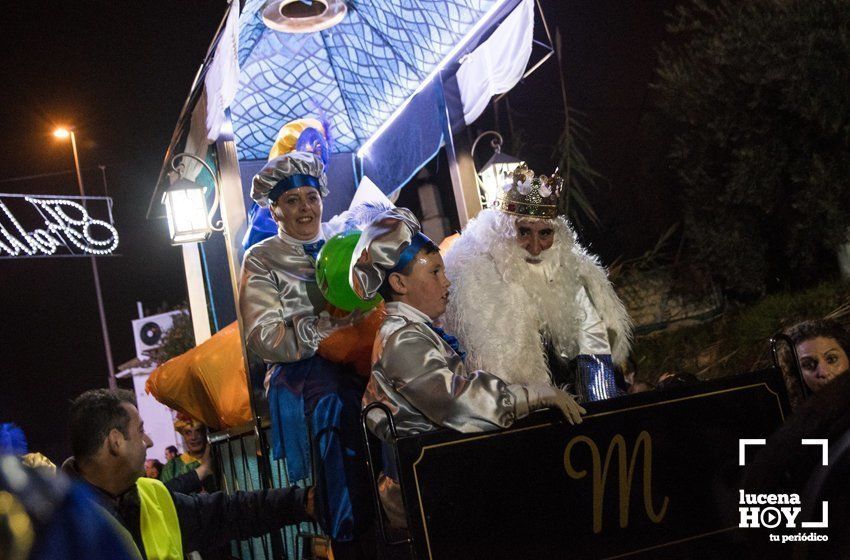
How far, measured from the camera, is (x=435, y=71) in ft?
18.8

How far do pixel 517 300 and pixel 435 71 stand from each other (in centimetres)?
248

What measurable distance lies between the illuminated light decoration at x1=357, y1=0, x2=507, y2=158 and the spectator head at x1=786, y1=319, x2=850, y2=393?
8.52 ft

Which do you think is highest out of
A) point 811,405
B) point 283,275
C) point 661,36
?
point 661,36

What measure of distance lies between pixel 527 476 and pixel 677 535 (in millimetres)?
713

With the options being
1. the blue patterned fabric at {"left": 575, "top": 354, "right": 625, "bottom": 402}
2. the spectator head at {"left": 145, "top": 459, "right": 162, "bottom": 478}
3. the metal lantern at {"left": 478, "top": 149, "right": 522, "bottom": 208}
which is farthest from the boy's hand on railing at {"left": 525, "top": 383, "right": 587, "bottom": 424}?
the spectator head at {"left": 145, "top": 459, "right": 162, "bottom": 478}

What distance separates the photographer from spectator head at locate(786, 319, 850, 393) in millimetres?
4137

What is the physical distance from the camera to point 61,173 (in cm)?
2172

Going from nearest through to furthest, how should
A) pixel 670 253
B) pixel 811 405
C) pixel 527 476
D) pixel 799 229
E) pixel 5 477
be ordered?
pixel 5 477, pixel 811 405, pixel 527 476, pixel 799 229, pixel 670 253

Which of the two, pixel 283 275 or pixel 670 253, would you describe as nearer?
pixel 283 275

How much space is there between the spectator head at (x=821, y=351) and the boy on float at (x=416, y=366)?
1874 millimetres

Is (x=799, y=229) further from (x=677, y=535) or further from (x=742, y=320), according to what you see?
(x=677, y=535)

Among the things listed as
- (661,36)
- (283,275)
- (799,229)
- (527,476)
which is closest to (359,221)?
(283,275)

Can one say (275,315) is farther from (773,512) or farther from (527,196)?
(773,512)

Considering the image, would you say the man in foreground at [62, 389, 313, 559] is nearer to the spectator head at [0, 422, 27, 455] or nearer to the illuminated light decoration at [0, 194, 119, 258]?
the spectator head at [0, 422, 27, 455]
